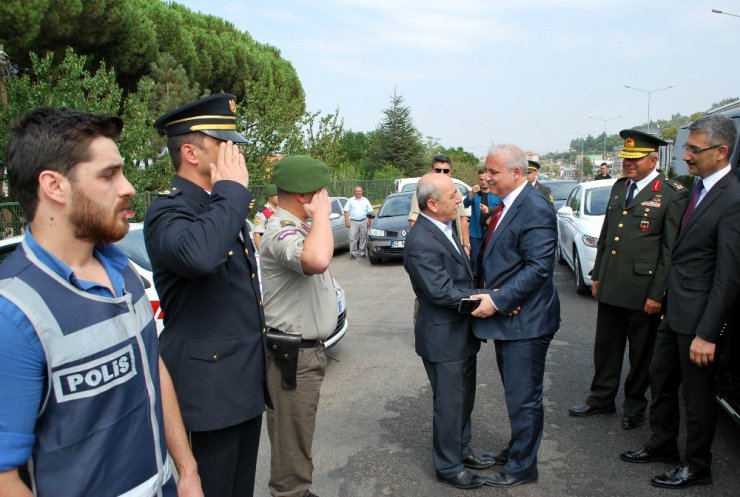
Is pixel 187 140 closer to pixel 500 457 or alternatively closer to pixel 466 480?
pixel 466 480

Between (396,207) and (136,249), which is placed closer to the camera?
(136,249)

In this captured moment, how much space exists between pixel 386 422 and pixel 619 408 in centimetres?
183

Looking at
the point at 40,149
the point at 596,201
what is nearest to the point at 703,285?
the point at 40,149

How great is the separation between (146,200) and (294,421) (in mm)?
8968

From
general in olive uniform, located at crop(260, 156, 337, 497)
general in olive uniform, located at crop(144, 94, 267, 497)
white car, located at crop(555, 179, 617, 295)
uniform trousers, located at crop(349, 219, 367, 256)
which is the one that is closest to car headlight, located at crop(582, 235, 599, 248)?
white car, located at crop(555, 179, 617, 295)

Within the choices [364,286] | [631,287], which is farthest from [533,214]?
[364,286]

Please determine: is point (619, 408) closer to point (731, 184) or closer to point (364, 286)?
point (731, 184)

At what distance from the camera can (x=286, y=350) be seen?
2.76 meters

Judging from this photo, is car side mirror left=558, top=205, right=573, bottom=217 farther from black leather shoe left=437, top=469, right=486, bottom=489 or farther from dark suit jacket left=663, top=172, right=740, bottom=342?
black leather shoe left=437, top=469, right=486, bottom=489

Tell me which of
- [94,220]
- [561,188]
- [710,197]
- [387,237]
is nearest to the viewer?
[94,220]

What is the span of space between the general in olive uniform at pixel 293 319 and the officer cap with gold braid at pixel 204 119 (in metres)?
0.59

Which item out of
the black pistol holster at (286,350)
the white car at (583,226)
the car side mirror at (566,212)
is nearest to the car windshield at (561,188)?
the white car at (583,226)

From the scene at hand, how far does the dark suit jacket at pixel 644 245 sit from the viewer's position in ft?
13.3

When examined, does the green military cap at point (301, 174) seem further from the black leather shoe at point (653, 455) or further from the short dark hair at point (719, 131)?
the black leather shoe at point (653, 455)
